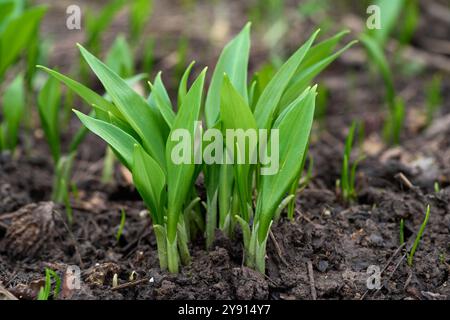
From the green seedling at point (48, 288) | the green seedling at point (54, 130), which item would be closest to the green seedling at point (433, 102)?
the green seedling at point (54, 130)

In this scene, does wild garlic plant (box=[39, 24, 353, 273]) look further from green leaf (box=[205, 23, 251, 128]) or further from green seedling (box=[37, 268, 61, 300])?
green seedling (box=[37, 268, 61, 300])

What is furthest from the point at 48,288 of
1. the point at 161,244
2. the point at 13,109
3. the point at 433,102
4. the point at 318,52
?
the point at 433,102

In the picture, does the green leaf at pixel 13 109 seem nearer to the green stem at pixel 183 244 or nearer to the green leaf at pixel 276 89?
the green stem at pixel 183 244

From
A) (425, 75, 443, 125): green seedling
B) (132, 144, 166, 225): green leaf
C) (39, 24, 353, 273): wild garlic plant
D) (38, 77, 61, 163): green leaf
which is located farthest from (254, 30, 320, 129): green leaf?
(425, 75, 443, 125): green seedling

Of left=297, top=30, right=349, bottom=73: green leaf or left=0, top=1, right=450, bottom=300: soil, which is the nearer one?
left=0, top=1, right=450, bottom=300: soil

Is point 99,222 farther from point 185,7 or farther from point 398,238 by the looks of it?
point 185,7

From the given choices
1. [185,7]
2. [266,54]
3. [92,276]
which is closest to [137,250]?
[92,276]
